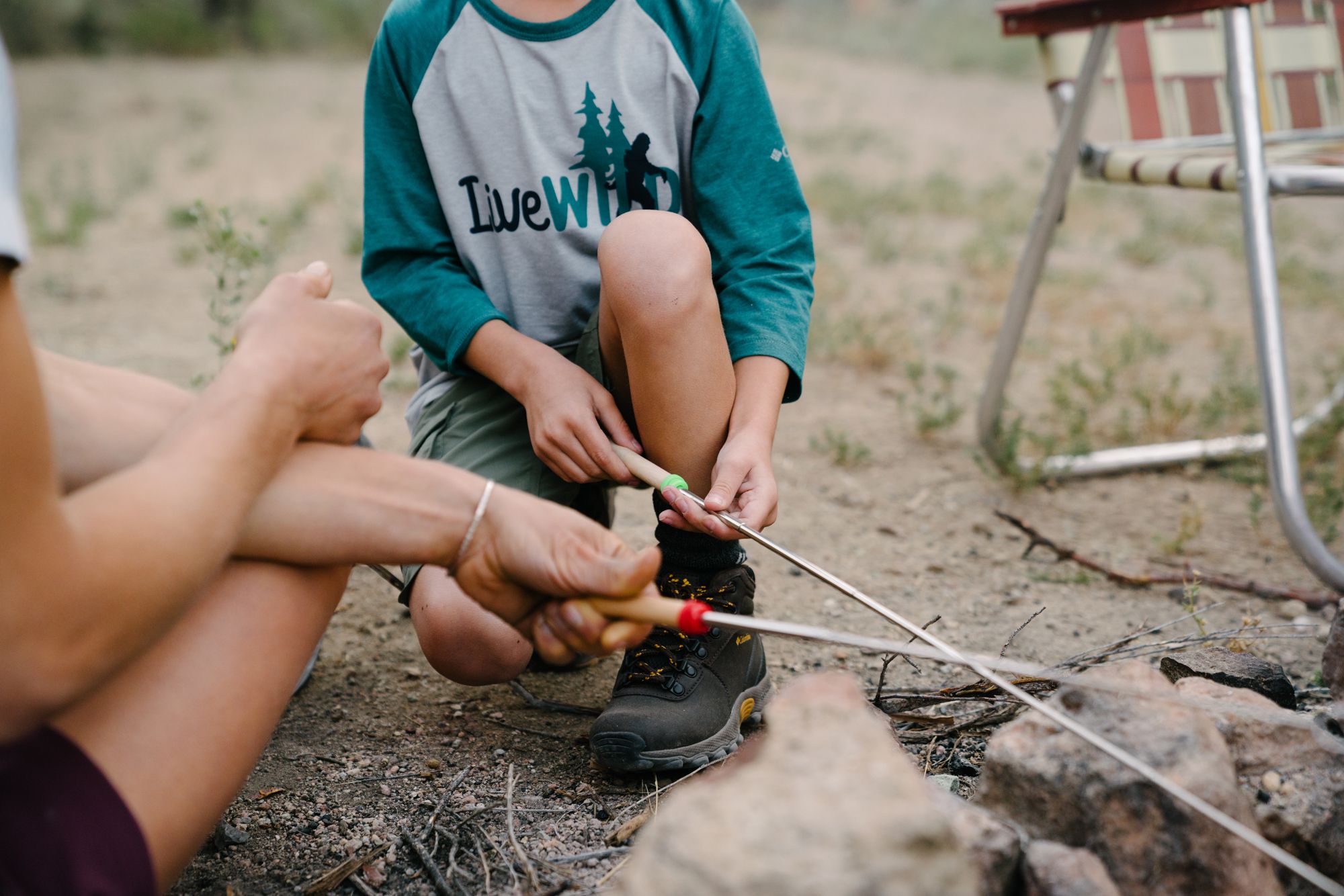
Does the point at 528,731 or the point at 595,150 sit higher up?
the point at 595,150

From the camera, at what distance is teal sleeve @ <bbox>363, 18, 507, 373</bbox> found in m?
1.64

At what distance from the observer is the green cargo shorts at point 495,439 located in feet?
5.41

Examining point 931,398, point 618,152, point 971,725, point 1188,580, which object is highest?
point 618,152

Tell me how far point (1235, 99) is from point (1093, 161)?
0.52 meters

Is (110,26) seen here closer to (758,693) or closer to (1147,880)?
(758,693)

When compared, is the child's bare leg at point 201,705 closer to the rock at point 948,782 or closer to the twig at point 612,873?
the twig at point 612,873

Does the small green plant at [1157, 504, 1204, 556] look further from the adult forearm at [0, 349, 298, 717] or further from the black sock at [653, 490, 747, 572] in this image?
the adult forearm at [0, 349, 298, 717]

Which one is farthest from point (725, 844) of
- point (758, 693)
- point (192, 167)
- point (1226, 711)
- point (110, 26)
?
point (110, 26)

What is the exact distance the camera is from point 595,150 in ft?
5.42

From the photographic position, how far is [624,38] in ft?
5.35

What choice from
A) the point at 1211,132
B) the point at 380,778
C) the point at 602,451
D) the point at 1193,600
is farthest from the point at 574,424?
the point at 1211,132

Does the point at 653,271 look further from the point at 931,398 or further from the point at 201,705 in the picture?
the point at 931,398

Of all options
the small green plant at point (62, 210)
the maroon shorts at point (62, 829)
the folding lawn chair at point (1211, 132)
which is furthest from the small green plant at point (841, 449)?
the small green plant at point (62, 210)

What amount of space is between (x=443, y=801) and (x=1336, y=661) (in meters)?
1.13
